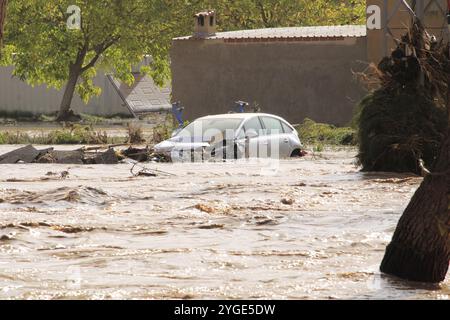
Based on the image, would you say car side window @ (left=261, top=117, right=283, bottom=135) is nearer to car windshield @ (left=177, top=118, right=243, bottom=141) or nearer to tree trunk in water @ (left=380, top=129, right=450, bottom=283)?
car windshield @ (left=177, top=118, right=243, bottom=141)

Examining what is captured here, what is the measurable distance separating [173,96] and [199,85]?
102cm

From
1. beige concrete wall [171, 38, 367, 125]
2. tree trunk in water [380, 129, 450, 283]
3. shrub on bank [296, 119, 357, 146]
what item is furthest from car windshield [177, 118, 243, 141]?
tree trunk in water [380, 129, 450, 283]

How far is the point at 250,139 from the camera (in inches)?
1170

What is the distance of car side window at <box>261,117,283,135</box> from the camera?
30.0 meters

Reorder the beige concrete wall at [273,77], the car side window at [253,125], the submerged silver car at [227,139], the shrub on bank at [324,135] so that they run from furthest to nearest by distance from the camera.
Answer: the beige concrete wall at [273,77] < the shrub on bank at [324,135] < the car side window at [253,125] < the submerged silver car at [227,139]

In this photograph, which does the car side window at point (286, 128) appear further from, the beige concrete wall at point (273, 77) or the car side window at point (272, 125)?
the beige concrete wall at point (273, 77)

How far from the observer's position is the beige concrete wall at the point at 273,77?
4272 cm

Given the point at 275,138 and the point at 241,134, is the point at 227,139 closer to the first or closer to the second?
the point at 241,134

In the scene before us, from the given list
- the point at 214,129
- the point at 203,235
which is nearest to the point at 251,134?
the point at 214,129

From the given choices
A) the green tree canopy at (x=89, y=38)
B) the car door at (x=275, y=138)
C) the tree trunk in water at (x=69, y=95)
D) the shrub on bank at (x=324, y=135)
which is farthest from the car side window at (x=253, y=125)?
the tree trunk in water at (x=69, y=95)

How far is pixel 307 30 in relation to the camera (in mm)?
45750

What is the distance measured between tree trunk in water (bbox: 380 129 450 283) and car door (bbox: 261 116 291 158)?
1749 cm

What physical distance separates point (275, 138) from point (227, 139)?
1312 mm
